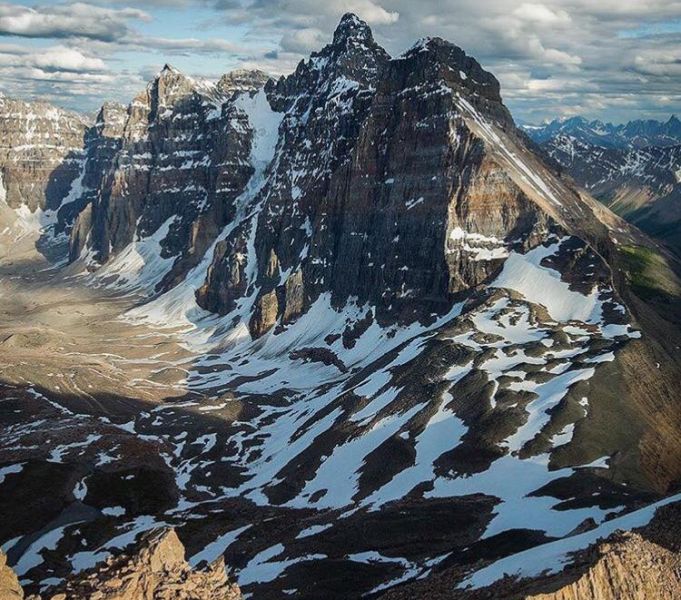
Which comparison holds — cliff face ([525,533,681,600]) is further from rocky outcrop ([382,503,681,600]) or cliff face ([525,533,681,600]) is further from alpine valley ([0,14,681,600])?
alpine valley ([0,14,681,600])

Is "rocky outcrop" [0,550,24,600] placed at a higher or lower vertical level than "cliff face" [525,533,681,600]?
lower

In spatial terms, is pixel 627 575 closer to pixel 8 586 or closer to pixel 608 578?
pixel 608 578

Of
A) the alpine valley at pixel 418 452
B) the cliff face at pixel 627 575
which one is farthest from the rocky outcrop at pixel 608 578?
the alpine valley at pixel 418 452

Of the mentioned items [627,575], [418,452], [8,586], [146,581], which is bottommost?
[418,452]

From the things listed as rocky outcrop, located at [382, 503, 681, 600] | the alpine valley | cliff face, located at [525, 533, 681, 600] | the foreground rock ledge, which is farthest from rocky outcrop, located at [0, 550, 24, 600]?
cliff face, located at [525, 533, 681, 600]

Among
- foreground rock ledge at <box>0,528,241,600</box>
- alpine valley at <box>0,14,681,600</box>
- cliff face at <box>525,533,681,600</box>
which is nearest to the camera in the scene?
foreground rock ledge at <box>0,528,241,600</box>

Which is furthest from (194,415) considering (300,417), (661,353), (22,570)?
(661,353)

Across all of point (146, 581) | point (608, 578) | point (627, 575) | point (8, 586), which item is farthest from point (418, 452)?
point (8, 586)

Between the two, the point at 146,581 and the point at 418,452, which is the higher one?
the point at 146,581

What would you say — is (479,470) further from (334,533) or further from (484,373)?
(484,373)

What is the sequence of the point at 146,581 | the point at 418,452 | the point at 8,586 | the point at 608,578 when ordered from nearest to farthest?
the point at 608,578 < the point at 8,586 < the point at 146,581 < the point at 418,452
